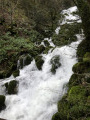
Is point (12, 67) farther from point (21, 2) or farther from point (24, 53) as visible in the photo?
point (21, 2)

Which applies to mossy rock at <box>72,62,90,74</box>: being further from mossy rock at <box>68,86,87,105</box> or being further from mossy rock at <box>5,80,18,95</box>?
mossy rock at <box>5,80,18,95</box>

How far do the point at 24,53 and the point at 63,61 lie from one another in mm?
3429

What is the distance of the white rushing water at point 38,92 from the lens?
5785 millimetres

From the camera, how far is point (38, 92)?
6.91m

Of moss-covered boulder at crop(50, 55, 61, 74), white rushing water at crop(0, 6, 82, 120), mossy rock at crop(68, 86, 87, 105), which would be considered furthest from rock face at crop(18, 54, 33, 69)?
mossy rock at crop(68, 86, 87, 105)

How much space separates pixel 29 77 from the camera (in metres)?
8.05

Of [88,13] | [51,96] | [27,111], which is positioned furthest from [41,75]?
[88,13]

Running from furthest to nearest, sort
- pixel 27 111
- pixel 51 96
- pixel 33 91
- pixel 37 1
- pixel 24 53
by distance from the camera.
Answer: pixel 37 1 < pixel 24 53 < pixel 33 91 < pixel 51 96 < pixel 27 111

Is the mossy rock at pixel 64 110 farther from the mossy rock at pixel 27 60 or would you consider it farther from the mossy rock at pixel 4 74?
the mossy rock at pixel 27 60

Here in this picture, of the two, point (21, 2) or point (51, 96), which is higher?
point (21, 2)

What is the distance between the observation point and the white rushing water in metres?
5.79

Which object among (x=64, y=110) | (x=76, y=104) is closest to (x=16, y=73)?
(x=64, y=110)

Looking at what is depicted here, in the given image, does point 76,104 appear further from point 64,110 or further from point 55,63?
point 55,63

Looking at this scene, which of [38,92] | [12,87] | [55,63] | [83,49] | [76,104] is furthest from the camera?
[55,63]
